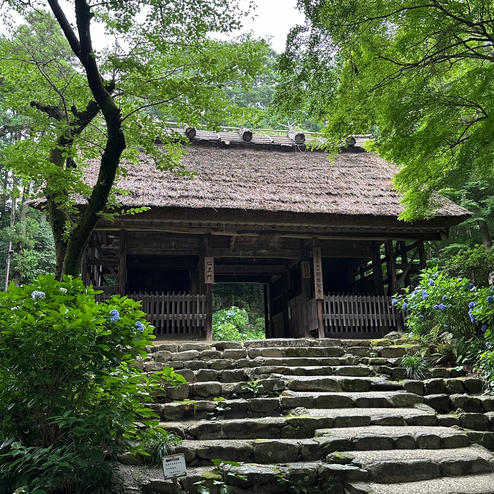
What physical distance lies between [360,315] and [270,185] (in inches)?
155

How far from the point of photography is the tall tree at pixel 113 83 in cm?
568

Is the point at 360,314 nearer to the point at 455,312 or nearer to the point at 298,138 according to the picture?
the point at 455,312

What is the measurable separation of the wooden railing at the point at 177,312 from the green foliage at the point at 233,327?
722 centimetres

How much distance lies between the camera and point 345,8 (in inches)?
226

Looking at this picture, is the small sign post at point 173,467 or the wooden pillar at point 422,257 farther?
the wooden pillar at point 422,257

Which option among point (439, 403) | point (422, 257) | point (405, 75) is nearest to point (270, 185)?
point (422, 257)

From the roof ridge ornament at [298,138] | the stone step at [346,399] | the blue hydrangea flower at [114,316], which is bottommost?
the stone step at [346,399]

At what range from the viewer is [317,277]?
1168 centimetres

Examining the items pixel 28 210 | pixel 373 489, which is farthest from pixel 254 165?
pixel 28 210

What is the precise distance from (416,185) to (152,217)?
558cm

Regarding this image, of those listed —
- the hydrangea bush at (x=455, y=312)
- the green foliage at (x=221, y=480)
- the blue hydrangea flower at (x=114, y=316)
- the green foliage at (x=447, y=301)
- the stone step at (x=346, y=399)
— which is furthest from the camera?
the green foliage at (x=447, y=301)

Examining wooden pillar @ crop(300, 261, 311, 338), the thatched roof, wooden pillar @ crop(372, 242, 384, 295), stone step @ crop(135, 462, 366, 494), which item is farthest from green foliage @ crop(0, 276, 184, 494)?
wooden pillar @ crop(372, 242, 384, 295)

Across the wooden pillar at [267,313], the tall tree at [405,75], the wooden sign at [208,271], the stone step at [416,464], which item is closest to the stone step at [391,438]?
the stone step at [416,464]

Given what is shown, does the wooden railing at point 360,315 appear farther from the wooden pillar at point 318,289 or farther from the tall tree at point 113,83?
the tall tree at point 113,83
